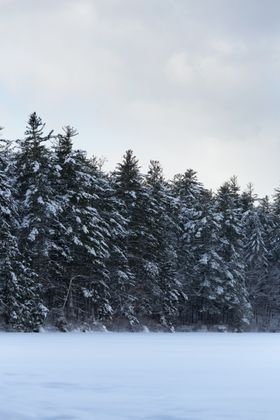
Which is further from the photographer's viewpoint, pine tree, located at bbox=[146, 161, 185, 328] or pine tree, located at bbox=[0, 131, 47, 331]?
pine tree, located at bbox=[146, 161, 185, 328]

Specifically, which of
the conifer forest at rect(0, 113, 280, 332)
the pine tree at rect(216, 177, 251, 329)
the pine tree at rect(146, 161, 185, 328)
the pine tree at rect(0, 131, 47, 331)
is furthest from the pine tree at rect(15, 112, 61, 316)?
the pine tree at rect(216, 177, 251, 329)

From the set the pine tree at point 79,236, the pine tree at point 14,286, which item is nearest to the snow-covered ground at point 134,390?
the pine tree at point 14,286

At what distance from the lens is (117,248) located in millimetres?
41875

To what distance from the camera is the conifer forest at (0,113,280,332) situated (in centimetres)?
3506

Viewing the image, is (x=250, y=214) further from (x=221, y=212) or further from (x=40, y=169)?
(x=40, y=169)

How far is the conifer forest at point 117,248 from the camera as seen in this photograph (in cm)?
3506

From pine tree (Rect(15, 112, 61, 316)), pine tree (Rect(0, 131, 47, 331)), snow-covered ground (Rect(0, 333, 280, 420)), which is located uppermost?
pine tree (Rect(15, 112, 61, 316))

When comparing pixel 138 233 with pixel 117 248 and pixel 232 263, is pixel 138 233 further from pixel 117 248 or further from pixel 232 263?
pixel 232 263

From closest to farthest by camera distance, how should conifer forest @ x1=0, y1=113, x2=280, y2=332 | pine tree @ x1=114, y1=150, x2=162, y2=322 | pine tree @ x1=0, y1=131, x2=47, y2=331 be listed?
pine tree @ x1=0, y1=131, x2=47, y2=331
conifer forest @ x1=0, y1=113, x2=280, y2=332
pine tree @ x1=114, y1=150, x2=162, y2=322

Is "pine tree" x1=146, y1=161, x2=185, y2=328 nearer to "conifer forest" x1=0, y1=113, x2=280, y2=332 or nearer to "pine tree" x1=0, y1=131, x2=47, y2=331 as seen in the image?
"conifer forest" x1=0, y1=113, x2=280, y2=332

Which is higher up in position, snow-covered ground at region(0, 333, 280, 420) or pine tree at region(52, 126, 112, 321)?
pine tree at region(52, 126, 112, 321)

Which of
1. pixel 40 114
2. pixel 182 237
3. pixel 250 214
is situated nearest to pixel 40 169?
pixel 40 114

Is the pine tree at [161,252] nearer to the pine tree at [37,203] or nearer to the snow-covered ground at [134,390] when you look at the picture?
the pine tree at [37,203]

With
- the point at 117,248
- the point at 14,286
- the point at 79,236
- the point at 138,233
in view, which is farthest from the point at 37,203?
the point at 138,233
